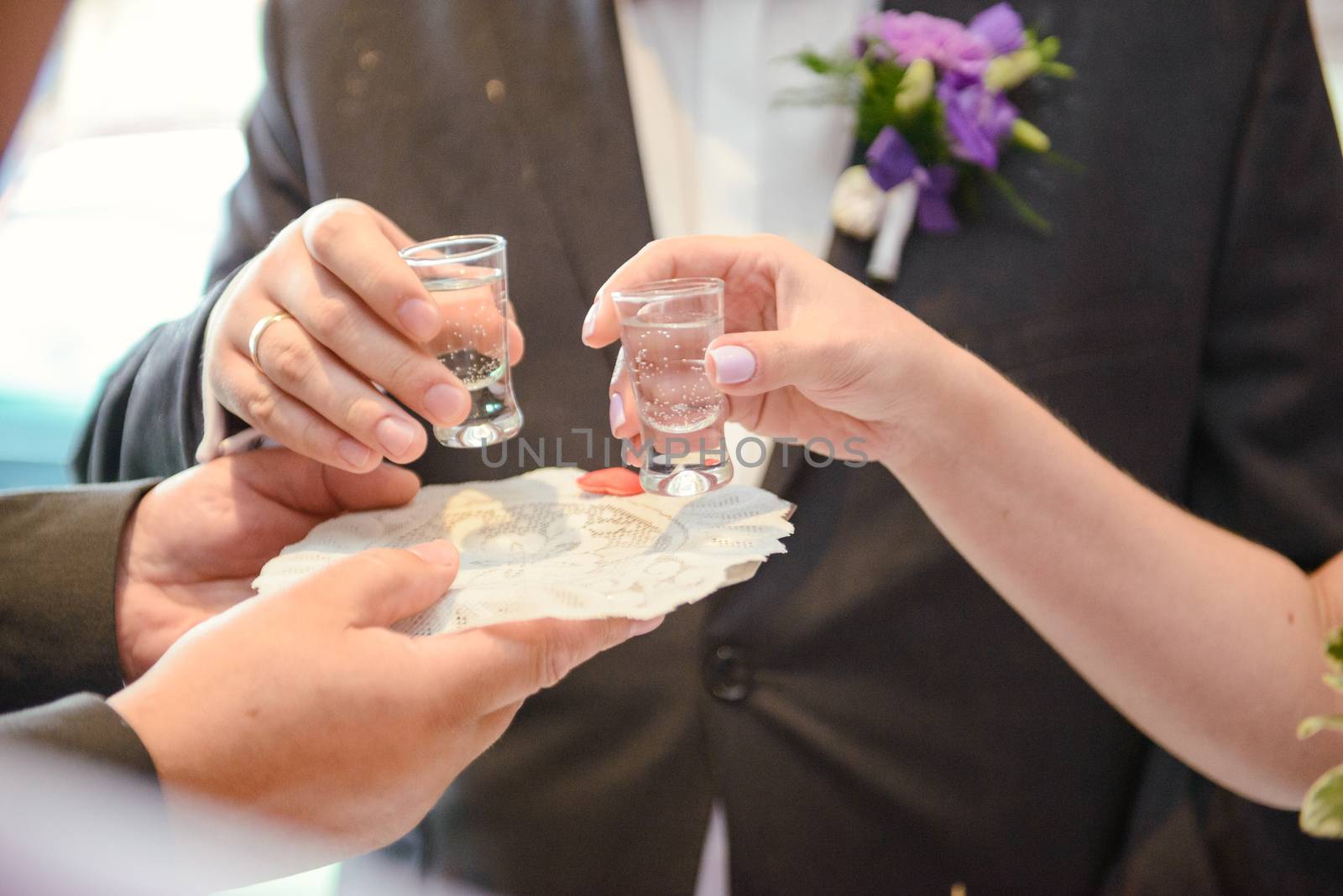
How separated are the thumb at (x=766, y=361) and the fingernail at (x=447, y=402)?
9.2 inches

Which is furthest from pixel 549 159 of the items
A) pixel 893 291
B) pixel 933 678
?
pixel 933 678

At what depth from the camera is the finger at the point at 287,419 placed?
84 centimetres

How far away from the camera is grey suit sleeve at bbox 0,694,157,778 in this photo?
562mm

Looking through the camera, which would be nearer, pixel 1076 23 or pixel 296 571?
pixel 296 571

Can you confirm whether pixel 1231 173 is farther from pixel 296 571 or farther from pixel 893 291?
pixel 296 571

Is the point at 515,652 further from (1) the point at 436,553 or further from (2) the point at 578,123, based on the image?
(2) the point at 578,123

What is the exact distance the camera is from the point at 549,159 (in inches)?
37.1

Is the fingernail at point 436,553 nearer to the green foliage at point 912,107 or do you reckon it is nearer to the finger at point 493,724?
the finger at point 493,724

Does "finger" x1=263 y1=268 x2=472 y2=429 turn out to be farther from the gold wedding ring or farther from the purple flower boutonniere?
the purple flower boutonniere

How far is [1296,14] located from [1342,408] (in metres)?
0.40

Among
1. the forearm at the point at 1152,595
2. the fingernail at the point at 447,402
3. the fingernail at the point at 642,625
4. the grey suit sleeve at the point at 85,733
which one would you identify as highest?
the fingernail at the point at 447,402

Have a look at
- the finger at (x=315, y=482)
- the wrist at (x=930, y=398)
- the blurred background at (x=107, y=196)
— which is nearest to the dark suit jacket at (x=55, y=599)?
the finger at (x=315, y=482)

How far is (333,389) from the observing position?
0.82m

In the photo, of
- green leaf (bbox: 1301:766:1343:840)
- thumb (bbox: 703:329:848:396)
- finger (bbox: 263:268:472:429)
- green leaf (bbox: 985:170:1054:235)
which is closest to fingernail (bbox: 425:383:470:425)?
finger (bbox: 263:268:472:429)
